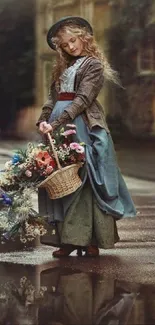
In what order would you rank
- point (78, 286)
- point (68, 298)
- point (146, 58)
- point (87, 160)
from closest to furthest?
point (68, 298), point (78, 286), point (87, 160), point (146, 58)

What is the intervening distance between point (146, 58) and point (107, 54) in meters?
0.79

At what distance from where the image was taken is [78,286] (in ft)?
18.9

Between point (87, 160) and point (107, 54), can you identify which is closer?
point (87, 160)

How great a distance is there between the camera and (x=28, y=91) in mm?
16141

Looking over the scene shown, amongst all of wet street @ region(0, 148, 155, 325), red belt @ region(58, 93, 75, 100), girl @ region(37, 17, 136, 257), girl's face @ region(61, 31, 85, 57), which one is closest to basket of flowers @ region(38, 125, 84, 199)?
girl @ region(37, 17, 136, 257)

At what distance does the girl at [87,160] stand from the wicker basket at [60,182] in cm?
16

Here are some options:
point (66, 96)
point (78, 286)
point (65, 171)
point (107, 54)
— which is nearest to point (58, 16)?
point (107, 54)

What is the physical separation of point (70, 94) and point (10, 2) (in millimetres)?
9204

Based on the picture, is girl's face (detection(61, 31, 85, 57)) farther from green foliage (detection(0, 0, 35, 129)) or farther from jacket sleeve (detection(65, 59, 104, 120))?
green foliage (detection(0, 0, 35, 129))

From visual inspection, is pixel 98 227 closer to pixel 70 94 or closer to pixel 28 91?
pixel 70 94

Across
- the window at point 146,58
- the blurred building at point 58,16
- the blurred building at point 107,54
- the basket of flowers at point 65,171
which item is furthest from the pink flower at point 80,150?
the window at point 146,58

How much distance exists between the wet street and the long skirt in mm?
162

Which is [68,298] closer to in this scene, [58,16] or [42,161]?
[42,161]

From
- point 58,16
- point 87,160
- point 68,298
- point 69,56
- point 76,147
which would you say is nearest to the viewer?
point 68,298
